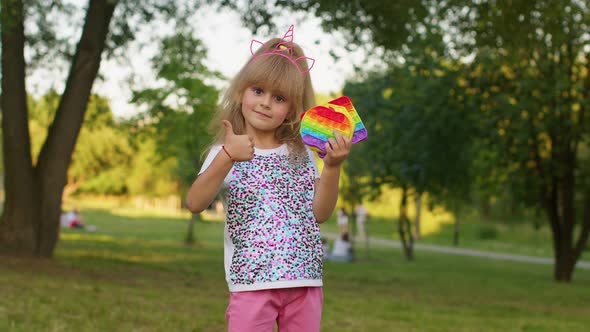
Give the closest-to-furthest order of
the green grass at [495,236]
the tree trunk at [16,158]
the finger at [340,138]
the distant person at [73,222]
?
the finger at [340,138], the tree trunk at [16,158], the distant person at [73,222], the green grass at [495,236]

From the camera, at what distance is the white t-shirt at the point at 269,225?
2.75 m

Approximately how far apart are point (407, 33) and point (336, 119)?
8.34m

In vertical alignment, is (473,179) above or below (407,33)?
below

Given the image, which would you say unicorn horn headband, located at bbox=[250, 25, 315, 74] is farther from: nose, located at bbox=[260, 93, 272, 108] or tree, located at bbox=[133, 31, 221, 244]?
tree, located at bbox=[133, 31, 221, 244]

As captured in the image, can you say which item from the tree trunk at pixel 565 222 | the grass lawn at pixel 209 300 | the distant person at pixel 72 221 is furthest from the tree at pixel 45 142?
the distant person at pixel 72 221

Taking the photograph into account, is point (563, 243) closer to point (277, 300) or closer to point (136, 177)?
point (277, 300)

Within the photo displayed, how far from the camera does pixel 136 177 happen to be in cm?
6012

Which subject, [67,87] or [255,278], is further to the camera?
[67,87]

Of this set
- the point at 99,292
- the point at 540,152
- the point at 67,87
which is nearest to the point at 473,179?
the point at 540,152

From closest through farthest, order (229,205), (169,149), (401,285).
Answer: (229,205), (401,285), (169,149)

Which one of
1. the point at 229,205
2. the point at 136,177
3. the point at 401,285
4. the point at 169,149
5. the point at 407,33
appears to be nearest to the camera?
the point at 229,205

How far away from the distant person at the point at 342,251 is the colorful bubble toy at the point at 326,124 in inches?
763

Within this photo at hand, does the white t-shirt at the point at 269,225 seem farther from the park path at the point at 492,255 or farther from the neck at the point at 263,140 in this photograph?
the park path at the point at 492,255

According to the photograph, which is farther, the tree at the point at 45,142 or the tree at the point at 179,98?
the tree at the point at 179,98
